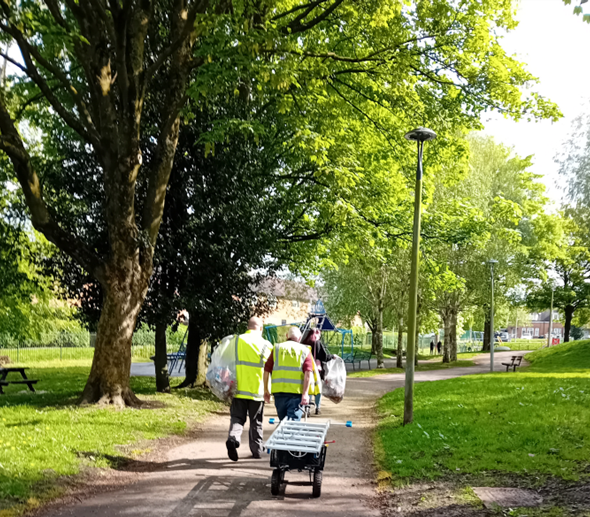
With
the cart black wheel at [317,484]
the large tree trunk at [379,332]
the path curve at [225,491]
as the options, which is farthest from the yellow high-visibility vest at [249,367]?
the large tree trunk at [379,332]

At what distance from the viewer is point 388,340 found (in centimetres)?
6644

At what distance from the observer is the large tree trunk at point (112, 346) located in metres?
11.8

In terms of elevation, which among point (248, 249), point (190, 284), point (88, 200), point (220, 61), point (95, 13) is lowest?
point (190, 284)

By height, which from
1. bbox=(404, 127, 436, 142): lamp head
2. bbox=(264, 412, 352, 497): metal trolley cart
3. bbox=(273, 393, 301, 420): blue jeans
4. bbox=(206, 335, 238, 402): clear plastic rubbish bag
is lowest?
bbox=(264, 412, 352, 497): metal trolley cart

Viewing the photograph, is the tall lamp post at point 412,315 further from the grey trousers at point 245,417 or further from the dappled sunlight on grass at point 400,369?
the dappled sunlight on grass at point 400,369

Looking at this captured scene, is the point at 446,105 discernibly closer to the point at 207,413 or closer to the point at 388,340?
the point at 207,413

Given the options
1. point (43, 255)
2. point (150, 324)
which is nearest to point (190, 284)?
point (150, 324)

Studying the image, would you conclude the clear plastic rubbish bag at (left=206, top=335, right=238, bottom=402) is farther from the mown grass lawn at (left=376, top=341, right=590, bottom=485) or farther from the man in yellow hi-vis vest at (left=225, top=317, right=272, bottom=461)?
the mown grass lawn at (left=376, top=341, right=590, bottom=485)

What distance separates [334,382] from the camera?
10.3m

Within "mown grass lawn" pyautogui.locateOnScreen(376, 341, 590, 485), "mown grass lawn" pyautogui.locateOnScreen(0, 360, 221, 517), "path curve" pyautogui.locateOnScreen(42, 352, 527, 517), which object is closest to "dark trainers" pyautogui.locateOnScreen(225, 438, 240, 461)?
"path curve" pyautogui.locateOnScreen(42, 352, 527, 517)

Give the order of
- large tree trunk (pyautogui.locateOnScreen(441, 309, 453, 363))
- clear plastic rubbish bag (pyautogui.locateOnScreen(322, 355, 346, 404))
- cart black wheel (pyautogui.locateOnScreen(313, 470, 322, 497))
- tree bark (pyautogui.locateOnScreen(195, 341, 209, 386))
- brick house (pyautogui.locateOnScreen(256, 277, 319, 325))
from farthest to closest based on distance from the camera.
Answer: large tree trunk (pyautogui.locateOnScreen(441, 309, 453, 363)), tree bark (pyautogui.locateOnScreen(195, 341, 209, 386)), brick house (pyautogui.locateOnScreen(256, 277, 319, 325)), clear plastic rubbish bag (pyautogui.locateOnScreen(322, 355, 346, 404)), cart black wheel (pyautogui.locateOnScreen(313, 470, 322, 497))

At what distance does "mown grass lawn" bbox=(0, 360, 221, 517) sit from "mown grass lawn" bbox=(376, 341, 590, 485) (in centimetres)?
404

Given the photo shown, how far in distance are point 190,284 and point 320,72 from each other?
6.60m

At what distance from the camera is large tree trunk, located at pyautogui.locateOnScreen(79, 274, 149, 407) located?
38.7 feet
